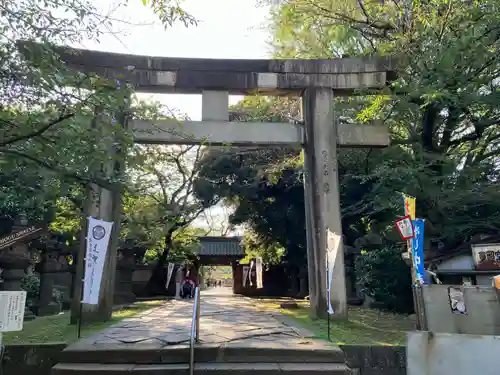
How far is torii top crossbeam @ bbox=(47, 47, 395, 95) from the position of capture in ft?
31.9

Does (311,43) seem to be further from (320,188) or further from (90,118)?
(90,118)

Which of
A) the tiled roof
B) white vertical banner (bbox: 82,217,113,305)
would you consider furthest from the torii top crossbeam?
the tiled roof

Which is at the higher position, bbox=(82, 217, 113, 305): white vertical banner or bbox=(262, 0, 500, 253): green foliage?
bbox=(262, 0, 500, 253): green foliage

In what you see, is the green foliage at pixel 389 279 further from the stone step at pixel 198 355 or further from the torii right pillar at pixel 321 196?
the stone step at pixel 198 355

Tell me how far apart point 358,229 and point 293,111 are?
267 inches

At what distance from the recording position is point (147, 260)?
79.8 ft

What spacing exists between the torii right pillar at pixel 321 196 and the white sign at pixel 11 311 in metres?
6.14

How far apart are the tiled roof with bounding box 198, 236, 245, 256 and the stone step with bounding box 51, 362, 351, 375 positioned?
22771mm

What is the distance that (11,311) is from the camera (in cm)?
450

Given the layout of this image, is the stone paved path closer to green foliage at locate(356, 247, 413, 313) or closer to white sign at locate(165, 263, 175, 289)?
green foliage at locate(356, 247, 413, 313)

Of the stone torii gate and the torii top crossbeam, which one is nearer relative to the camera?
the stone torii gate

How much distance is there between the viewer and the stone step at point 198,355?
550 cm

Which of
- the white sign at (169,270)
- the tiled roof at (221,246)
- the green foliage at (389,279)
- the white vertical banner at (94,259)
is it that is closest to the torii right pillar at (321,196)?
the green foliage at (389,279)

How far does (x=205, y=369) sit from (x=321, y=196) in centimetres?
522
